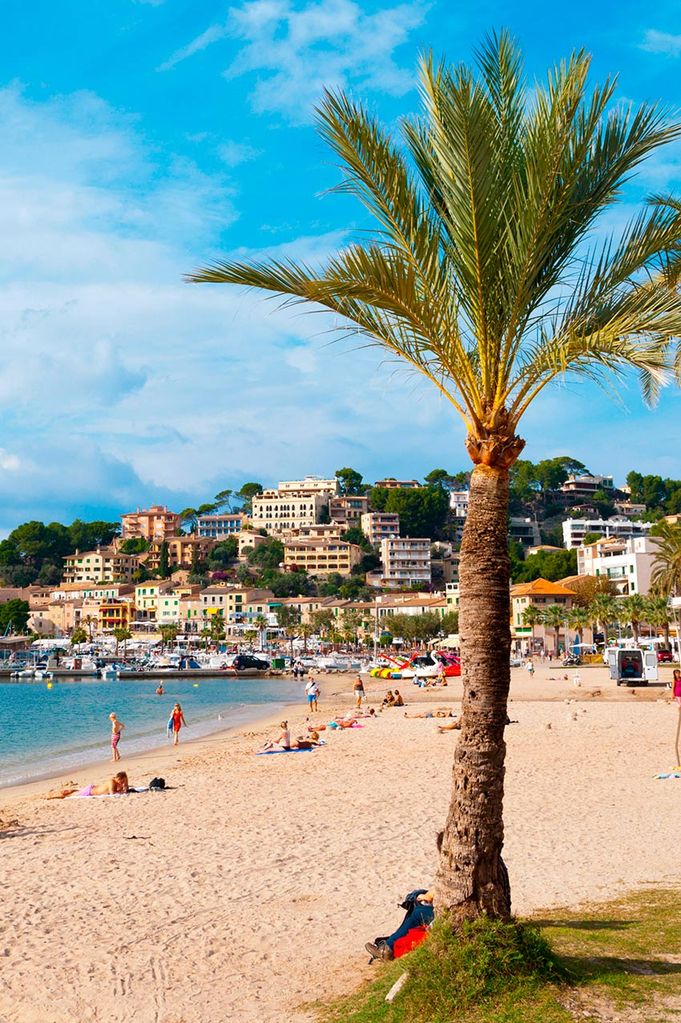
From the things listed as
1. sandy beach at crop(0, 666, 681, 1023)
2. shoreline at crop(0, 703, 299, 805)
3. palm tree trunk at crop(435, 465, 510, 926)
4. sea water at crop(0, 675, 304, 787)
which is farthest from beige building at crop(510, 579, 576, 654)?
palm tree trunk at crop(435, 465, 510, 926)

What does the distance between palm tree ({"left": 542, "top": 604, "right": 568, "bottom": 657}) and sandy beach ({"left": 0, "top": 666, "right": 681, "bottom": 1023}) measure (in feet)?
210

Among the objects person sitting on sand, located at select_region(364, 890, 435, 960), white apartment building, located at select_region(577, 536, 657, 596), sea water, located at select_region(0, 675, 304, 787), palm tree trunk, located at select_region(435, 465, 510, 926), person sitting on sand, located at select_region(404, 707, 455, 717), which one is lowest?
sea water, located at select_region(0, 675, 304, 787)

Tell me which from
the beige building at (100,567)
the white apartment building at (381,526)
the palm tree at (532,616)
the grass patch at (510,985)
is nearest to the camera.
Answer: the grass patch at (510,985)

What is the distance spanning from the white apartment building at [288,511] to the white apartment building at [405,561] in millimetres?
27359

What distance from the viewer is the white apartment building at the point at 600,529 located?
15975cm

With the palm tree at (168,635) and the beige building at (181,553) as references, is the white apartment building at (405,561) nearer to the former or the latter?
the palm tree at (168,635)

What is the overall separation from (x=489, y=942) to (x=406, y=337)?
166 inches

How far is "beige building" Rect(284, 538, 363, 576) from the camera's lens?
164m

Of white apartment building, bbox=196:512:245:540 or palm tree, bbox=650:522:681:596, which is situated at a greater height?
white apartment building, bbox=196:512:245:540

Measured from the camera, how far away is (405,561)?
6304 inches

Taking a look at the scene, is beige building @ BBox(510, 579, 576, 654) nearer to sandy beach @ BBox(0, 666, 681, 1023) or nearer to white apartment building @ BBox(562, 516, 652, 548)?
white apartment building @ BBox(562, 516, 652, 548)

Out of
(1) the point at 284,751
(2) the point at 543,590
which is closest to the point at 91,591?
(2) the point at 543,590

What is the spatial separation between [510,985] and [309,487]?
18582 centimetres

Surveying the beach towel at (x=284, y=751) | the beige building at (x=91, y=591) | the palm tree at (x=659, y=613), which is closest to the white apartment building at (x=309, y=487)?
the beige building at (x=91, y=591)
